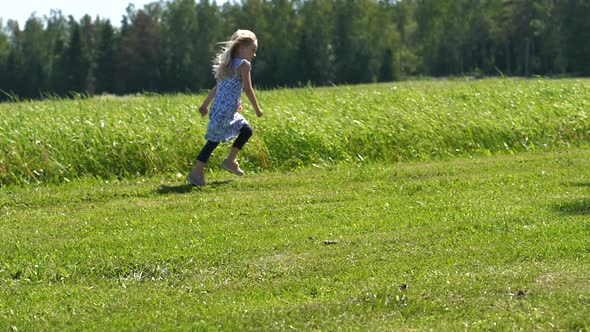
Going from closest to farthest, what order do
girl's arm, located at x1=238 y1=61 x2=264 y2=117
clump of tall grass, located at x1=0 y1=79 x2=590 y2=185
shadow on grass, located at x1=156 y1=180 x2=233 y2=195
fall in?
shadow on grass, located at x1=156 y1=180 x2=233 y2=195
girl's arm, located at x1=238 y1=61 x2=264 y2=117
clump of tall grass, located at x1=0 y1=79 x2=590 y2=185

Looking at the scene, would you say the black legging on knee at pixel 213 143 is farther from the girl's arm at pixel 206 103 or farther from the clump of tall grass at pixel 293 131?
the clump of tall grass at pixel 293 131

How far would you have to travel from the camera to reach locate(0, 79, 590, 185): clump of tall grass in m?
12.5

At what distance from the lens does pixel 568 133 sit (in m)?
14.8

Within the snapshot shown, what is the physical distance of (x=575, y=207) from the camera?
835 cm

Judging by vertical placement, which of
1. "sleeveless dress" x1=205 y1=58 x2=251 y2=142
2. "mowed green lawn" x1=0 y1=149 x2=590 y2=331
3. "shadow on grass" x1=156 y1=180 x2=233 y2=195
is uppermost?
"sleeveless dress" x1=205 y1=58 x2=251 y2=142

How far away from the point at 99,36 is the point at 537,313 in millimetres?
80140

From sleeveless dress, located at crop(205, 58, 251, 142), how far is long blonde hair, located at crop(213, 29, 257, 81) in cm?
6

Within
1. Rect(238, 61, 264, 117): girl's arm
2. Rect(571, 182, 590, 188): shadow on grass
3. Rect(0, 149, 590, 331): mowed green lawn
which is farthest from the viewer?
Rect(238, 61, 264, 117): girl's arm

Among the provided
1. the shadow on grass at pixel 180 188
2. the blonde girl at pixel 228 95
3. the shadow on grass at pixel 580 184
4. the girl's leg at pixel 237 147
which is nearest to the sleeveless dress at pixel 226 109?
the blonde girl at pixel 228 95

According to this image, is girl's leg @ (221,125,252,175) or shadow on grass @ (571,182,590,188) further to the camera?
girl's leg @ (221,125,252,175)

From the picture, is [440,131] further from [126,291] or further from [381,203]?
[126,291]

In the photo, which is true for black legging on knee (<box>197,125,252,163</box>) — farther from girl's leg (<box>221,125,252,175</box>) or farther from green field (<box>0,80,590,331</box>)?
green field (<box>0,80,590,331</box>)

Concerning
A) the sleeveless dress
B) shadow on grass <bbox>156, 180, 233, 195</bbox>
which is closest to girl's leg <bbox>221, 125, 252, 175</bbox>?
the sleeveless dress

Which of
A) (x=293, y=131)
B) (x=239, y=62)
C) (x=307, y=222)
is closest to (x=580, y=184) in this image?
(x=307, y=222)
